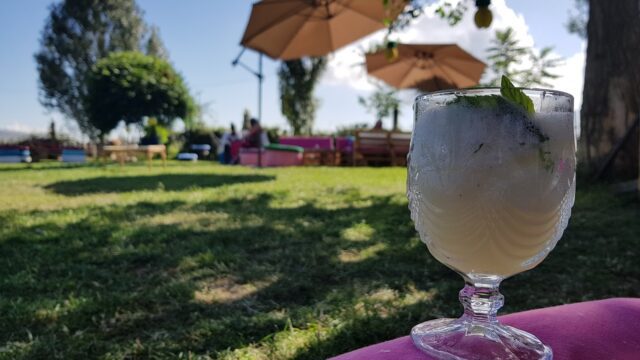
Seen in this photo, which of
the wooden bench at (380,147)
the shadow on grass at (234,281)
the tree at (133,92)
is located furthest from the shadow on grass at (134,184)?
the tree at (133,92)

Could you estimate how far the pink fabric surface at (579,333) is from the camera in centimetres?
64

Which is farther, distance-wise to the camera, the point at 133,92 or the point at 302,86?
the point at 302,86

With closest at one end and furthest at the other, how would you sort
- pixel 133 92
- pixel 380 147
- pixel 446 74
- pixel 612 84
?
pixel 612 84 < pixel 446 74 < pixel 380 147 < pixel 133 92

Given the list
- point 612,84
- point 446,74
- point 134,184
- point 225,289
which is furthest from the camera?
point 446,74

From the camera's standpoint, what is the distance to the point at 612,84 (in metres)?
6.03

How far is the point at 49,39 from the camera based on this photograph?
39.3 metres

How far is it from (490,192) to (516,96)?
0.14 meters

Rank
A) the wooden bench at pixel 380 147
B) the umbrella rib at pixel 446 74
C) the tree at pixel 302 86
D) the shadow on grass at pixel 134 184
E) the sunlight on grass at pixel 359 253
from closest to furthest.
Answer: the sunlight on grass at pixel 359 253 → the shadow on grass at pixel 134 184 → the umbrella rib at pixel 446 74 → the wooden bench at pixel 380 147 → the tree at pixel 302 86

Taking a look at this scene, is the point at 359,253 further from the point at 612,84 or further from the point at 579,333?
the point at 612,84

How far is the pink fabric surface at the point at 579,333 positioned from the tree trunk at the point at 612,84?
613cm

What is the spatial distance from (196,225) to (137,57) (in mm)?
25042

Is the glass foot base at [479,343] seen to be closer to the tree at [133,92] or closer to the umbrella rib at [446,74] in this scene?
the umbrella rib at [446,74]

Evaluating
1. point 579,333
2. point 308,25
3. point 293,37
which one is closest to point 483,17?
point 579,333

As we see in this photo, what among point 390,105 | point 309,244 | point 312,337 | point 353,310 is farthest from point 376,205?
point 390,105
